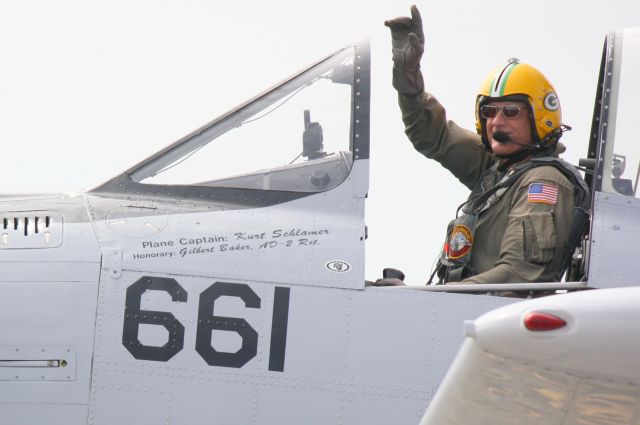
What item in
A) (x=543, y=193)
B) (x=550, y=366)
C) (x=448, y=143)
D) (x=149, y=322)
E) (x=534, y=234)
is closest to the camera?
(x=550, y=366)

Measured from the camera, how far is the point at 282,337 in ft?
17.2

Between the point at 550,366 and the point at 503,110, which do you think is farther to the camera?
the point at 503,110

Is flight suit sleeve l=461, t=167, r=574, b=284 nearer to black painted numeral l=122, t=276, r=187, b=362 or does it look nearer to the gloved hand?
the gloved hand

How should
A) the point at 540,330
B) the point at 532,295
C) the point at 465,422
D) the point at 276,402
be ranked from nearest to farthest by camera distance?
the point at 540,330
the point at 465,422
the point at 276,402
the point at 532,295

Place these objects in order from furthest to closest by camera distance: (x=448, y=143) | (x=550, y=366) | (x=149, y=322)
→ 1. (x=448, y=143)
2. (x=149, y=322)
3. (x=550, y=366)

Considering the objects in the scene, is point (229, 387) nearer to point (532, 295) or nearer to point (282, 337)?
point (282, 337)

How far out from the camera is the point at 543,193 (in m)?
5.74

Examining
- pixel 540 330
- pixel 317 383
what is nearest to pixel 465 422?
pixel 540 330

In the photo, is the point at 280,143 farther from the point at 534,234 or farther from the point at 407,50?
the point at 534,234

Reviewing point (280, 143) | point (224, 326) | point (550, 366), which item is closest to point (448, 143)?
point (280, 143)

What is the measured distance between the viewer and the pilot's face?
6.29 m

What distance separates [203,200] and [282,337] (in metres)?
0.90

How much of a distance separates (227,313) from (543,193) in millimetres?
1729

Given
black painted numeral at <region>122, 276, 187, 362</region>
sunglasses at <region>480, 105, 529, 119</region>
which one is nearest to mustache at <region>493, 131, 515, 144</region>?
sunglasses at <region>480, 105, 529, 119</region>
